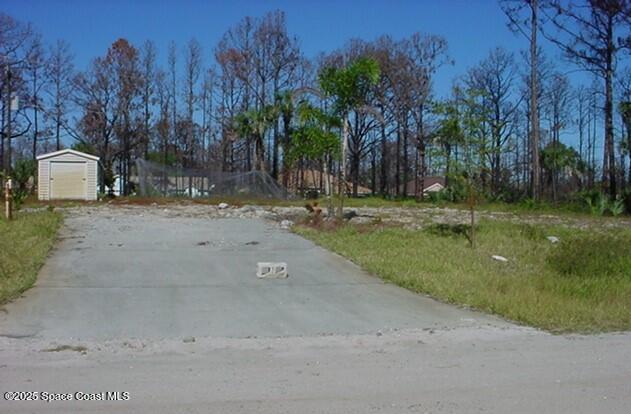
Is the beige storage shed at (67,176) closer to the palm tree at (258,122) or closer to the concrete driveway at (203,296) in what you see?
the palm tree at (258,122)

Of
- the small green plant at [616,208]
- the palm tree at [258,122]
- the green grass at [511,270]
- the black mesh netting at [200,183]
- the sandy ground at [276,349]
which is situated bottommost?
the sandy ground at [276,349]

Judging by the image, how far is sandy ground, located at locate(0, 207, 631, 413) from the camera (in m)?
5.32

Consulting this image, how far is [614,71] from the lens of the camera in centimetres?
3556

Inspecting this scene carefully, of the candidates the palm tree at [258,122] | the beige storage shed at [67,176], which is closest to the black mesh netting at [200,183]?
the beige storage shed at [67,176]

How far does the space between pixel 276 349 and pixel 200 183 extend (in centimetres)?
2813

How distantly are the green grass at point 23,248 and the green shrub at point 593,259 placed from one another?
9.32 m

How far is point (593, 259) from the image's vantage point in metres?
12.4

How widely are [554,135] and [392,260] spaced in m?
43.8

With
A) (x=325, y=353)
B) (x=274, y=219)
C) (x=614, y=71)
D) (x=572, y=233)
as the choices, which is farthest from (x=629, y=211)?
(x=325, y=353)

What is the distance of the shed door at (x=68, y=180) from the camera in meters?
30.2

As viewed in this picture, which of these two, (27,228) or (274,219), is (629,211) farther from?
(27,228)

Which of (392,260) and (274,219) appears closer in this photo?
(392,260)

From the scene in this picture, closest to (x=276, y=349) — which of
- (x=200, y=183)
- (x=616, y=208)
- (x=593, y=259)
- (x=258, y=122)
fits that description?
(x=593, y=259)

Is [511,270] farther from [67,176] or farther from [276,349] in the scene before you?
[67,176]
